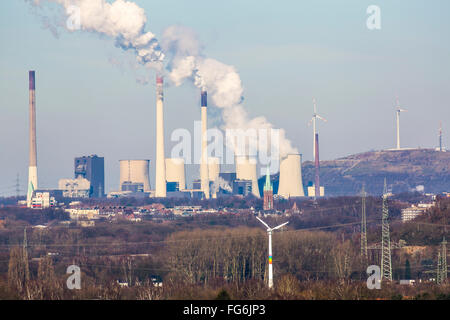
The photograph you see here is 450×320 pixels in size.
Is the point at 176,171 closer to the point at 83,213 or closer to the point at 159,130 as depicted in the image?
the point at 83,213

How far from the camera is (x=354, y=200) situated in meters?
122

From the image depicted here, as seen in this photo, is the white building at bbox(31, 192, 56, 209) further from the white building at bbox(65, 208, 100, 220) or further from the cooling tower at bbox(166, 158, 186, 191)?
the cooling tower at bbox(166, 158, 186, 191)

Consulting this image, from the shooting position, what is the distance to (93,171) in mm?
149625

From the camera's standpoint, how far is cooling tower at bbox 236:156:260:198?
129100 millimetres

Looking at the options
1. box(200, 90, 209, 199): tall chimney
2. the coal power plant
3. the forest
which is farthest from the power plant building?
the forest

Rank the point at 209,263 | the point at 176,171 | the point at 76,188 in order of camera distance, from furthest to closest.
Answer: the point at 76,188 → the point at 176,171 → the point at 209,263

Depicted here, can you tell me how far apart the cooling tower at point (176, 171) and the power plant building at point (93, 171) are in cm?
1424

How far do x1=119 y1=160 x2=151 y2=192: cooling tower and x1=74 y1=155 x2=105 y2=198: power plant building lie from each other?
5931 millimetres

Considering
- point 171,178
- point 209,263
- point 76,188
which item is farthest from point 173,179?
point 209,263

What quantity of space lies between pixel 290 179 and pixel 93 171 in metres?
31.2

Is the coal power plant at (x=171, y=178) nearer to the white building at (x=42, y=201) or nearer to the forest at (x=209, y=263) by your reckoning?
the white building at (x=42, y=201)

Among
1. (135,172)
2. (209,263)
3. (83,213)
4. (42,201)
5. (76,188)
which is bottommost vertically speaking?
(209,263)
